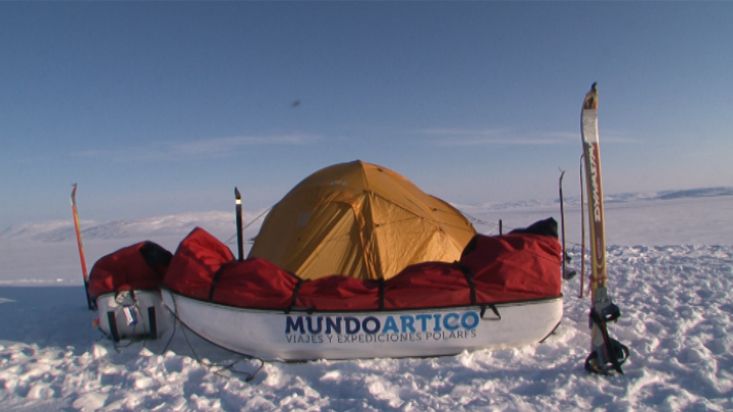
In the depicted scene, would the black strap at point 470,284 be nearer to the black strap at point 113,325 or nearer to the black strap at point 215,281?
the black strap at point 215,281

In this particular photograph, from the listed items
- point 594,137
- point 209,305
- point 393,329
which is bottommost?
point 393,329

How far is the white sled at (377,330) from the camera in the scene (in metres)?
3.97

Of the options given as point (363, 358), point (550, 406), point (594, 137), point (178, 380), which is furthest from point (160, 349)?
point (594, 137)

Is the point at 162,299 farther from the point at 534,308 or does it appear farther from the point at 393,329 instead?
the point at 534,308

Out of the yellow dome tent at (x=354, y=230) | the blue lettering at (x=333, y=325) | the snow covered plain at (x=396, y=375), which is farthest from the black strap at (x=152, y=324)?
the blue lettering at (x=333, y=325)

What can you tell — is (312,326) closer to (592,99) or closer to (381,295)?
→ (381,295)

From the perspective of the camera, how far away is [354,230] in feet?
17.9

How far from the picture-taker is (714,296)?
561 centimetres

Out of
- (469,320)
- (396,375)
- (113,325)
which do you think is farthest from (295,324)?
(113,325)

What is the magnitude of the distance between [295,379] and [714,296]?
17.2ft

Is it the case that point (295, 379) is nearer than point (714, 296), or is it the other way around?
point (295, 379)

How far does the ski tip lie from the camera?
366 centimetres

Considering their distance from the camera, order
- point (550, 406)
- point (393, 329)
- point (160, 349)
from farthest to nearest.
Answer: point (160, 349) < point (393, 329) < point (550, 406)

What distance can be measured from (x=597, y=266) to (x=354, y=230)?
8.82 feet
